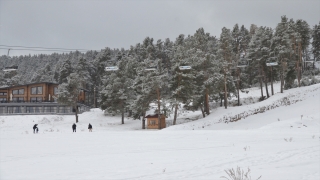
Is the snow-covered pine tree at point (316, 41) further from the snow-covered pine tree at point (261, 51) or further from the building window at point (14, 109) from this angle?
the building window at point (14, 109)

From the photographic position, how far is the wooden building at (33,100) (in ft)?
221

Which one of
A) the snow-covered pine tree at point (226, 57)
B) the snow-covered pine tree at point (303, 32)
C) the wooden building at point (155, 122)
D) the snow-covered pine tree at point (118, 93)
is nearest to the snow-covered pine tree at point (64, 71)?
the snow-covered pine tree at point (118, 93)

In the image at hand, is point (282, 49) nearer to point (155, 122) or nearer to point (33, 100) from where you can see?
point (155, 122)

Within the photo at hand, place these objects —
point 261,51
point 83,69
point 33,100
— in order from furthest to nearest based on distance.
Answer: point 83,69
point 33,100
point 261,51

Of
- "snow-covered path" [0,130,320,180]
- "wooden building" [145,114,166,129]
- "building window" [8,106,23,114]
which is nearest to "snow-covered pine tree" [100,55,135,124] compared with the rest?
→ "wooden building" [145,114,166,129]

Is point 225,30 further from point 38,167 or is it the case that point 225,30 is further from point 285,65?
point 38,167

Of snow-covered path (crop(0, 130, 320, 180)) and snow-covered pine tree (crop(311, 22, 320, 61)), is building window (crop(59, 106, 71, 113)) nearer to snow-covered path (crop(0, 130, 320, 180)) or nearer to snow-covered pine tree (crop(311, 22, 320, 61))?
snow-covered path (crop(0, 130, 320, 180))

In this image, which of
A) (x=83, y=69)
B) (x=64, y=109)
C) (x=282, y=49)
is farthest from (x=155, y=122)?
A: (x=83, y=69)

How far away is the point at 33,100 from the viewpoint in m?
70.2

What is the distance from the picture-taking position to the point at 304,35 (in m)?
75.1

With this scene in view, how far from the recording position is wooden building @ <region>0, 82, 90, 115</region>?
67.4m

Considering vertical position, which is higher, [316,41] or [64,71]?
[316,41]

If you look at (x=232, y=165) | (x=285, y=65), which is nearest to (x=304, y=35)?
(x=285, y=65)

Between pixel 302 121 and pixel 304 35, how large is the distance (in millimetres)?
54366
